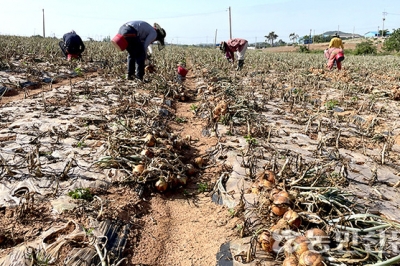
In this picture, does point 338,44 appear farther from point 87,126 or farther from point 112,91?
point 87,126

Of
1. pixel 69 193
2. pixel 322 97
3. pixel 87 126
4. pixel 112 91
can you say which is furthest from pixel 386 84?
pixel 69 193

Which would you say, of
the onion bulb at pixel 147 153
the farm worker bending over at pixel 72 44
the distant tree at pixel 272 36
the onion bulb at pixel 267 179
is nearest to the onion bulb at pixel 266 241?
the onion bulb at pixel 267 179

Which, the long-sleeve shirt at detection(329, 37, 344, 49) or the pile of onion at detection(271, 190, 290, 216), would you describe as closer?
the pile of onion at detection(271, 190, 290, 216)

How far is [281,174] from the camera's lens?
8.23 feet

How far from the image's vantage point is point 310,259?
63.4 inches

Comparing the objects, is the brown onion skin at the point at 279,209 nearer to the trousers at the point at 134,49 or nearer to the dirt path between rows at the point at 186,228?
the dirt path between rows at the point at 186,228

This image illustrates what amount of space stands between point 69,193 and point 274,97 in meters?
4.68

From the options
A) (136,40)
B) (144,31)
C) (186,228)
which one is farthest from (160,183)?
(144,31)

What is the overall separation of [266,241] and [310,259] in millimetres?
330

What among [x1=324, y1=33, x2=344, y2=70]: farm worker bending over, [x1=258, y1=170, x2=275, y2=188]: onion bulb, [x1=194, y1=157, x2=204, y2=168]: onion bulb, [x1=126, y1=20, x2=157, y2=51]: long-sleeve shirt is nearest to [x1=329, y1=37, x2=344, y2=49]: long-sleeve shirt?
[x1=324, y1=33, x2=344, y2=70]: farm worker bending over

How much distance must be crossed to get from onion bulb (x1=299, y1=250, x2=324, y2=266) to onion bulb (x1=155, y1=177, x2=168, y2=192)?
4.51 feet

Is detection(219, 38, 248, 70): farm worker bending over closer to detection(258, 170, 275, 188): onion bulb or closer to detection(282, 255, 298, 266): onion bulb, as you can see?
detection(258, 170, 275, 188): onion bulb

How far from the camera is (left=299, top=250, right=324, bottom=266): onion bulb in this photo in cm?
160

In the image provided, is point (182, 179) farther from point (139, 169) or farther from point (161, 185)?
point (139, 169)
